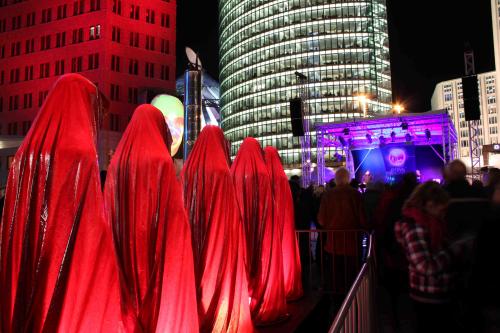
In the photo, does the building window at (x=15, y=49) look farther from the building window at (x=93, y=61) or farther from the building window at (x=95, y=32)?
the building window at (x=93, y=61)

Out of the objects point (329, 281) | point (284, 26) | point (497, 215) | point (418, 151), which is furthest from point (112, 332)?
point (284, 26)

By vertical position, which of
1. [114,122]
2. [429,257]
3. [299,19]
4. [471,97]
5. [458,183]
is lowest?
[429,257]

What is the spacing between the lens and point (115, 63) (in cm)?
3862

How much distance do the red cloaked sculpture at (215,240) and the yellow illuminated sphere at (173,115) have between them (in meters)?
24.4

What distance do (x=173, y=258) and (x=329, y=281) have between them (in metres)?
4.68

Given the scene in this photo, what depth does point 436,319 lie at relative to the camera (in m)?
3.31

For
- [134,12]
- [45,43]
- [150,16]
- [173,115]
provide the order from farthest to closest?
[150,16] < [134,12] < [45,43] < [173,115]

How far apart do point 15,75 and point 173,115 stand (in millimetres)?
22232

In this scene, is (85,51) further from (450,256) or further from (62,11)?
(450,256)

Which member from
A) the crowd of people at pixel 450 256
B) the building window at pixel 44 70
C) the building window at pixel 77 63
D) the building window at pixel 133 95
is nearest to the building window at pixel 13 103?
the building window at pixel 44 70

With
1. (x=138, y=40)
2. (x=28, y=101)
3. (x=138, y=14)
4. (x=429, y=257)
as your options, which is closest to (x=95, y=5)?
(x=138, y=14)

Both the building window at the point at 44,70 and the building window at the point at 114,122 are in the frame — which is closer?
the building window at the point at 114,122

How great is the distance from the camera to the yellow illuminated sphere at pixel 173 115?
28.7m

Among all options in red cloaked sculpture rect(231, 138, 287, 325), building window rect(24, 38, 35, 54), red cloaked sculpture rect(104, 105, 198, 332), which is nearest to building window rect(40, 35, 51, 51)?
building window rect(24, 38, 35, 54)
